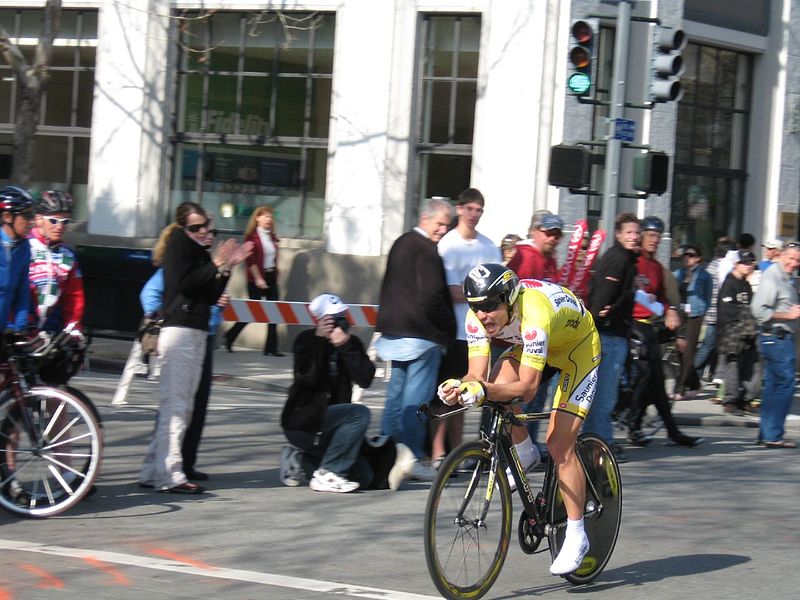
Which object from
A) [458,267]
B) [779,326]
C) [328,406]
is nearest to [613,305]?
[458,267]

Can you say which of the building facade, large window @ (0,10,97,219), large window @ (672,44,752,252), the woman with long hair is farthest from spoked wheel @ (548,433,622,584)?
large window @ (0,10,97,219)

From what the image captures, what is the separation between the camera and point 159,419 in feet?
28.6

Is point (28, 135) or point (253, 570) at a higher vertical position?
point (28, 135)

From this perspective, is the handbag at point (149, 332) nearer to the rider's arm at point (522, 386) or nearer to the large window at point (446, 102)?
Answer: the rider's arm at point (522, 386)

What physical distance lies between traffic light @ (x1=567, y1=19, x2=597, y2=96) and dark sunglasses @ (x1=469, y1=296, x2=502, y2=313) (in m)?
8.58

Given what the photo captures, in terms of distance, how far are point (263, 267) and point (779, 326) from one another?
7948 millimetres

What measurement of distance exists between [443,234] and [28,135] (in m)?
7.71

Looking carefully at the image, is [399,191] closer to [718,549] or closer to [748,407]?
[748,407]

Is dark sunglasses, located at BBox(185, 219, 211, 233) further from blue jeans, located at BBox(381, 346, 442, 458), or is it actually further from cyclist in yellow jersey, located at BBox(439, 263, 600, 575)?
cyclist in yellow jersey, located at BBox(439, 263, 600, 575)

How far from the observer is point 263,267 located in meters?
17.9

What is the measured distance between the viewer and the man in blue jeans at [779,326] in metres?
11.7

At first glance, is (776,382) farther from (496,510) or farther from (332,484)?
(496,510)

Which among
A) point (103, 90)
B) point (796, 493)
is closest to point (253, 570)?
point (796, 493)

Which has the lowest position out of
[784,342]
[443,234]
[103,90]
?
[784,342]
